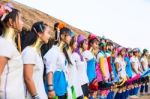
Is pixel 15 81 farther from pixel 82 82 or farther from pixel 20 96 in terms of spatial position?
pixel 82 82

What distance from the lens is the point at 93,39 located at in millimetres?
11688

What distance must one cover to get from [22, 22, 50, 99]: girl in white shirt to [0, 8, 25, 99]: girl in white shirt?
0.50 m

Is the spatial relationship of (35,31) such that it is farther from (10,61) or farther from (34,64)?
(10,61)

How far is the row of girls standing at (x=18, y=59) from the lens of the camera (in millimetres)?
5922

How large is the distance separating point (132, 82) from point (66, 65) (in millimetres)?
7917

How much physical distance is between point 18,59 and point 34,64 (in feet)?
2.42

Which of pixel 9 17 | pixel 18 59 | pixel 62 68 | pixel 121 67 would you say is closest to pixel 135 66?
pixel 121 67

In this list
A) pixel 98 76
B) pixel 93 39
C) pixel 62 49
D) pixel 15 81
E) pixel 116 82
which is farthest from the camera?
pixel 116 82

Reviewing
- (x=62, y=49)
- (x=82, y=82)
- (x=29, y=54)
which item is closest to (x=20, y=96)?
(x=29, y=54)

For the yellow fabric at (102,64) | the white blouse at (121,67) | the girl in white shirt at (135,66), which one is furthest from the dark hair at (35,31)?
the girl in white shirt at (135,66)

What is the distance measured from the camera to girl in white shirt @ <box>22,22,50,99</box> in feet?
21.9

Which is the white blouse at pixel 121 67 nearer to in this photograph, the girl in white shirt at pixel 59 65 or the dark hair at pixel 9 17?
the girl in white shirt at pixel 59 65

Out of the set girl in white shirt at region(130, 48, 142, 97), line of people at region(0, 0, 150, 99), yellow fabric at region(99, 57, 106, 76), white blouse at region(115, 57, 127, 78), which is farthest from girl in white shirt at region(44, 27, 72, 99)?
girl in white shirt at region(130, 48, 142, 97)

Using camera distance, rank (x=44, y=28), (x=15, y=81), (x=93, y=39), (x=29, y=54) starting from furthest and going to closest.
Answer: (x=93, y=39) < (x=44, y=28) < (x=29, y=54) < (x=15, y=81)
